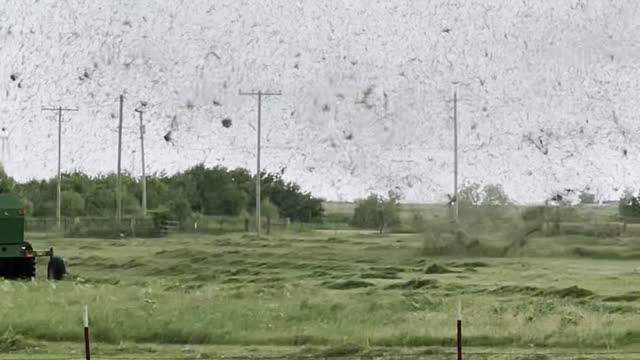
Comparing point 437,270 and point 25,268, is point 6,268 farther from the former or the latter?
point 437,270

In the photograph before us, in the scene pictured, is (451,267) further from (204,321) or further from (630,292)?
(204,321)

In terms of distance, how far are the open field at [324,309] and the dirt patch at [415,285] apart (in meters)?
0.05

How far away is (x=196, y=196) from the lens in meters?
134

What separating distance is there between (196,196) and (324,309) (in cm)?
10121

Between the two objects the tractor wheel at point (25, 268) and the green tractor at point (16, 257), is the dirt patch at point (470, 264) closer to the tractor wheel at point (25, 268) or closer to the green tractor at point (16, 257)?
the green tractor at point (16, 257)

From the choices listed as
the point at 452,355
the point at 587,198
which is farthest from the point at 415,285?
the point at 587,198

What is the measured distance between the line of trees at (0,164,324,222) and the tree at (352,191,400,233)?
28.1ft

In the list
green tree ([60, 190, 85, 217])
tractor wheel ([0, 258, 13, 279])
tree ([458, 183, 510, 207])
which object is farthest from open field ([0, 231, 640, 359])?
green tree ([60, 190, 85, 217])

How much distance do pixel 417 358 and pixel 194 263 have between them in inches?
1397

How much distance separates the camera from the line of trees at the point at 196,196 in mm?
128000

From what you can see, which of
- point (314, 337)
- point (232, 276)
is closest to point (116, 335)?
point (314, 337)

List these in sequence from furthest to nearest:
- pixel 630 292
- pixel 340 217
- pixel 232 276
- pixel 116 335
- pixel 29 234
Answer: pixel 340 217 < pixel 29 234 < pixel 232 276 < pixel 630 292 < pixel 116 335

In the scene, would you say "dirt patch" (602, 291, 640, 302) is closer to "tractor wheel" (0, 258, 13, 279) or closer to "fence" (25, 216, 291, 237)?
"tractor wheel" (0, 258, 13, 279)

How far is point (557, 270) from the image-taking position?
2148 inches
